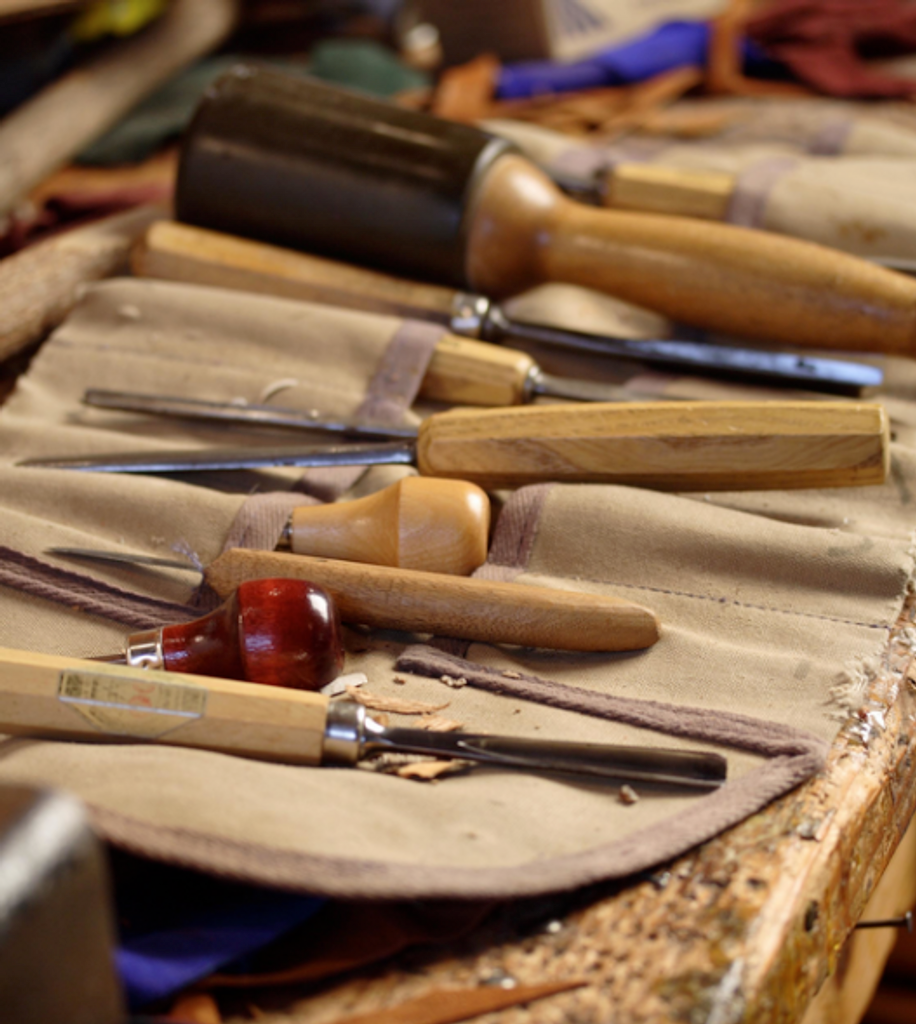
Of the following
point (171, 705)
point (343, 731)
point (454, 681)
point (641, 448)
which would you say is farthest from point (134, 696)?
point (641, 448)

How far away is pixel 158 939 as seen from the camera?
1.84ft

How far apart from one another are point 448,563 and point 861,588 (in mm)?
334

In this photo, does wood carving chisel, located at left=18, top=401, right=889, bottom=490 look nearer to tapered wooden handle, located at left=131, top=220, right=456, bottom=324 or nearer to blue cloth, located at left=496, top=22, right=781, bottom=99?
tapered wooden handle, located at left=131, top=220, right=456, bottom=324

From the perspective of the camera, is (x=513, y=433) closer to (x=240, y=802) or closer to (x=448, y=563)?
(x=448, y=563)

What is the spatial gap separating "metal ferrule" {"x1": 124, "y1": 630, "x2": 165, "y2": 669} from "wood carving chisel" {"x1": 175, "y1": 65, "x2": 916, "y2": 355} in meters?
0.68

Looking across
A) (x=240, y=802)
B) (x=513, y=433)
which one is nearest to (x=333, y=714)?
(x=240, y=802)

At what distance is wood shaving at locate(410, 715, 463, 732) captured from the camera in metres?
0.72

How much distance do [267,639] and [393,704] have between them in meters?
0.11

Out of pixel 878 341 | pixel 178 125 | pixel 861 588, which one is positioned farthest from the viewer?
pixel 178 125

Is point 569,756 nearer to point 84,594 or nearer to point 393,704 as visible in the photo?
point 393,704

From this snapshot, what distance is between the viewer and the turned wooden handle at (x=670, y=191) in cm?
136

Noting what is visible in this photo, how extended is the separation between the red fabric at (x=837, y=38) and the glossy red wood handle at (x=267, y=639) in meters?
1.72

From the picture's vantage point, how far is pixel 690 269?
118 centimetres

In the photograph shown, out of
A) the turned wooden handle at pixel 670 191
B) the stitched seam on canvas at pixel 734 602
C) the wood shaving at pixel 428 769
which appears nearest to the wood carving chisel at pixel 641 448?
the stitched seam on canvas at pixel 734 602
